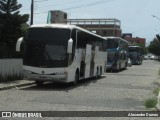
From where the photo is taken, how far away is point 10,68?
1091 inches

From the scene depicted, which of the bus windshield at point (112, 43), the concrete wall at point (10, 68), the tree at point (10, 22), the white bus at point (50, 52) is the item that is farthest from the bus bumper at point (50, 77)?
the bus windshield at point (112, 43)

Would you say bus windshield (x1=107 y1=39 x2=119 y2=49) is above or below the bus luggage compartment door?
above

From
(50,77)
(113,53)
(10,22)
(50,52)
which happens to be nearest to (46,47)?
(50,52)

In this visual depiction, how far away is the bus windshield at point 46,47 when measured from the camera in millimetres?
23406

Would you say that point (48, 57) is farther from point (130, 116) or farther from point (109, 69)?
point (109, 69)

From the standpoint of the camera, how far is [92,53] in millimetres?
30188

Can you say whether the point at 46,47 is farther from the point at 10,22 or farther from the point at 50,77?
the point at 10,22

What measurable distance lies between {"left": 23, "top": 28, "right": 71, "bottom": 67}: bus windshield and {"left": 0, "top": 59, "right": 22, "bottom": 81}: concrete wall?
10.4ft

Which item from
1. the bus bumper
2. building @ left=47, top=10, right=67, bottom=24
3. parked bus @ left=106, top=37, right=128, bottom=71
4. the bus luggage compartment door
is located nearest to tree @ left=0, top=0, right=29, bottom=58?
the bus luggage compartment door

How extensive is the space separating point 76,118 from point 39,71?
10.9m

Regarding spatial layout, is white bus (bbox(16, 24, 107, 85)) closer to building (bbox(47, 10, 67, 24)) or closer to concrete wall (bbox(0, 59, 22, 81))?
concrete wall (bbox(0, 59, 22, 81))

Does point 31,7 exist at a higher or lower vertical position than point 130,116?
higher

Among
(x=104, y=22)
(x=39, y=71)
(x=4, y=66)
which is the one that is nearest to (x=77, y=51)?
(x=39, y=71)

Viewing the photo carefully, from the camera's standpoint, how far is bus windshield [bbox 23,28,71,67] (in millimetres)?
23406
